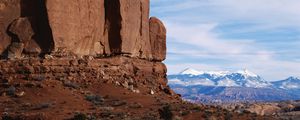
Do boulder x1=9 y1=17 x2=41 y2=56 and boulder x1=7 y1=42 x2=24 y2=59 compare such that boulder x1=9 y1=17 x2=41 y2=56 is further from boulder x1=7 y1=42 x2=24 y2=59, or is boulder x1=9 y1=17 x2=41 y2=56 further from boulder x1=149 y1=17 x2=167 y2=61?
boulder x1=149 y1=17 x2=167 y2=61

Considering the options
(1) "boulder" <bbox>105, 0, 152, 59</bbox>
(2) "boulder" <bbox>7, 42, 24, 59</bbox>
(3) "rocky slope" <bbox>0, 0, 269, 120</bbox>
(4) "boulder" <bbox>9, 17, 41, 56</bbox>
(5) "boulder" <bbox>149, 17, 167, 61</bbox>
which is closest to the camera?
(3) "rocky slope" <bbox>0, 0, 269, 120</bbox>

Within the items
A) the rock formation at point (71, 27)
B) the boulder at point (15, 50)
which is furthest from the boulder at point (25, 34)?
the boulder at point (15, 50)

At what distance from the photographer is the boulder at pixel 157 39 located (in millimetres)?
64875

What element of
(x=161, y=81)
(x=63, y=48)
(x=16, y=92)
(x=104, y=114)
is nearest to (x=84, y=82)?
(x=63, y=48)

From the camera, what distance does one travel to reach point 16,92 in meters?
43.5

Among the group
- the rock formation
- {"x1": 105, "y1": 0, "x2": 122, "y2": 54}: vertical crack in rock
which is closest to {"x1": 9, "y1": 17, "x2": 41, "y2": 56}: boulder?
the rock formation

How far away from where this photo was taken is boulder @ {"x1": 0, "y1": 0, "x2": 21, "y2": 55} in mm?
46594

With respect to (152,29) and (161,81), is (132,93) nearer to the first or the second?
(161,81)

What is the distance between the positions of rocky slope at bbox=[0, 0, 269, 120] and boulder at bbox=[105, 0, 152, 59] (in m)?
0.09

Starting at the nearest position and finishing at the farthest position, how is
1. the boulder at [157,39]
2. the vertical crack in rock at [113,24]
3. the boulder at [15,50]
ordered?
1. the boulder at [15,50]
2. the vertical crack in rock at [113,24]
3. the boulder at [157,39]

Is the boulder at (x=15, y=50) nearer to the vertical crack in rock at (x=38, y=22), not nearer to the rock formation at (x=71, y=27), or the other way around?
the rock formation at (x=71, y=27)

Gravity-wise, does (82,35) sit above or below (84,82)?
above

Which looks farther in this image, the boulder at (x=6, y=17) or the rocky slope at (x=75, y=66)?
the boulder at (x=6, y=17)

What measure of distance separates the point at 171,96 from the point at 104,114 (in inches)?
742
